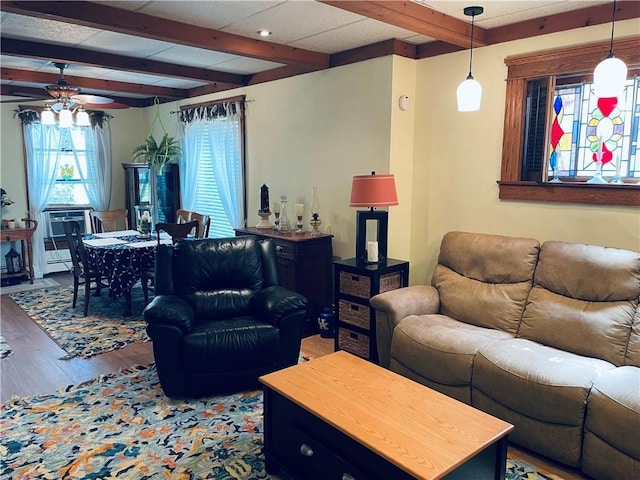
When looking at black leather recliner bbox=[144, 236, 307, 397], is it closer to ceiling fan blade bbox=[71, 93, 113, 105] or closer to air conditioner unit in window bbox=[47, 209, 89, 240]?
ceiling fan blade bbox=[71, 93, 113, 105]

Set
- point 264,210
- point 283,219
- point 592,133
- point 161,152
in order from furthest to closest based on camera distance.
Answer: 1. point 161,152
2. point 264,210
3. point 283,219
4. point 592,133

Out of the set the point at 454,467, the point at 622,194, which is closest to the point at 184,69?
the point at 622,194

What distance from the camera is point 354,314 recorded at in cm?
375

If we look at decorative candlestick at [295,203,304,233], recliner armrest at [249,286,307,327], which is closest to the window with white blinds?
decorative candlestick at [295,203,304,233]

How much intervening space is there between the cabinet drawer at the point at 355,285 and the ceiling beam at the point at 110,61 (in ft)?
9.23

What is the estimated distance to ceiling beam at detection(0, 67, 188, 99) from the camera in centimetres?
500

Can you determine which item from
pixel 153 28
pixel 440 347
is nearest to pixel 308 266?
pixel 440 347

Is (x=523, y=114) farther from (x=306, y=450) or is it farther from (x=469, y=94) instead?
(x=306, y=450)

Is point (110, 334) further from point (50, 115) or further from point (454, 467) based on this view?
point (454, 467)

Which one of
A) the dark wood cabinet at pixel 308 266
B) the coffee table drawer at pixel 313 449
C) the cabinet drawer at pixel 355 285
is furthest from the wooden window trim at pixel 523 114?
the coffee table drawer at pixel 313 449

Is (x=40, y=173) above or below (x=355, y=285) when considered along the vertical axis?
above

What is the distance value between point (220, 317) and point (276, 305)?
0.47m

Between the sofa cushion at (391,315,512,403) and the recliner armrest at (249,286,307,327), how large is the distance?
70 cm

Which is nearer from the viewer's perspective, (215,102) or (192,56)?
(192,56)
